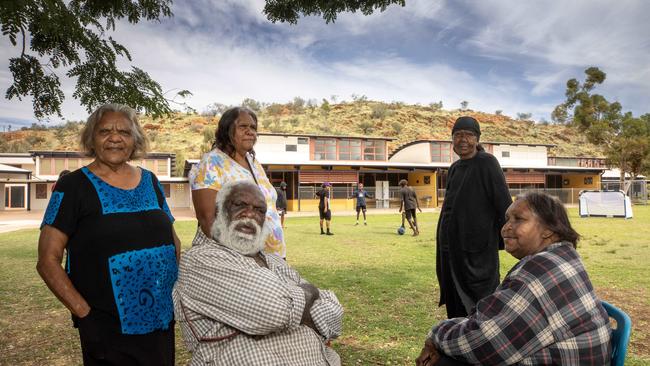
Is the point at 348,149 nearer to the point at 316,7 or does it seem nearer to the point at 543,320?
the point at 316,7

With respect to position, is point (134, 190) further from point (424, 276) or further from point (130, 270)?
point (424, 276)

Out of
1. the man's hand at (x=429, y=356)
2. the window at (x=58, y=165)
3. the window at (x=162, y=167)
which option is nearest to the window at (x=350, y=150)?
the window at (x=162, y=167)

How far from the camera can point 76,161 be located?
119ft

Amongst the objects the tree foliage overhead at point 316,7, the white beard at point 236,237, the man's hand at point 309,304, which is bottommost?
the man's hand at point 309,304

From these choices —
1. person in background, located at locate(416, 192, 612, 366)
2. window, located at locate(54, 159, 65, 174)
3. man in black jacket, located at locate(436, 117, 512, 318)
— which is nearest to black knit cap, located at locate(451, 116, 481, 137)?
man in black jacket, located at locate(436, 117, 512, 318)

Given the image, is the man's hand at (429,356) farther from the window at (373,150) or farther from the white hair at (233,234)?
the window at (373,150)

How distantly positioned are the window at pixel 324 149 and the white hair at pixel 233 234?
114 feet

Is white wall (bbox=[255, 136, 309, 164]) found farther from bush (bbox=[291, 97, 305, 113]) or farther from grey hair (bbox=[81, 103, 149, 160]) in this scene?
bush (bbox=[291, 97, 305, 113])

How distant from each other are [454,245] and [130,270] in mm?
2346

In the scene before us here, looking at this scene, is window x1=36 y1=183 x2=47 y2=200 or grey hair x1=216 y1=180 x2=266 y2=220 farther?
window x1=36 y1=183 x2=47 y2=200

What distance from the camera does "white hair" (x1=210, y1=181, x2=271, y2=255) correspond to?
82.4 inches

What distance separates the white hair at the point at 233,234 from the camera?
6.87ft

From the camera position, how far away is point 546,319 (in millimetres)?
1797

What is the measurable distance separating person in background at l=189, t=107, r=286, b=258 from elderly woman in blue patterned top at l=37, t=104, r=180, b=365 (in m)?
0.28
